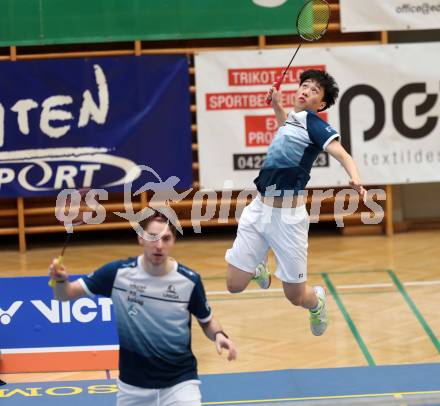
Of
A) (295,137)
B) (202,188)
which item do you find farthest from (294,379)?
(202,188)

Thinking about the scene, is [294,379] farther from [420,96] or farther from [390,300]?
[420,96]

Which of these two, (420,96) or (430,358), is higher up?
(420,96)

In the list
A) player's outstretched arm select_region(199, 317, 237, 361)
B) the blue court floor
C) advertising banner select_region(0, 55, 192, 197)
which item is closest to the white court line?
advertising banner select_region(0, 55, 192, 197)

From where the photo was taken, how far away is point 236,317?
10242mm

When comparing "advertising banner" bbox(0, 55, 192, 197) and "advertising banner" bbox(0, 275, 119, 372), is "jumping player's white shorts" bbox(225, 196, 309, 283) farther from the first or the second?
"advertising banner" bbox(0, 55, 192, 197)

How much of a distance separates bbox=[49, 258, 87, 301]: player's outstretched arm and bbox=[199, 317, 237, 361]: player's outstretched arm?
27.7 inches

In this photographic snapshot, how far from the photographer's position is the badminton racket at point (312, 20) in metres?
8.73

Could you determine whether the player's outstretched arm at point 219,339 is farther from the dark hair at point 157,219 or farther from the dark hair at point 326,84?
the dark hair at point 326,84

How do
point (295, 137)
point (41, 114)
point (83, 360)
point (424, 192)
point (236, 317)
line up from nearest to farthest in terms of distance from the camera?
point (295, 137), point (83, 360), point (236, 317), point (41, 114), point (424, 192)

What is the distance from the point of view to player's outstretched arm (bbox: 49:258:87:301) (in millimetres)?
5625

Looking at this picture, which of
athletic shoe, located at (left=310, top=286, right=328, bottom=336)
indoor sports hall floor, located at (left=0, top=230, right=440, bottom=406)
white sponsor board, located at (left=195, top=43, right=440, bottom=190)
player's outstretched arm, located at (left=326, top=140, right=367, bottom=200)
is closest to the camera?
player's outstretched arm, located at (left=326, top=140, right=367, bottom=200)

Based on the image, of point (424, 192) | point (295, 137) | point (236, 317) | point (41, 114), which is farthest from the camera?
point (424, 192)

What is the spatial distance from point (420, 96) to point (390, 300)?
11.7ft

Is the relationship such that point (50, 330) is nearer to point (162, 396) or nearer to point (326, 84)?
point (326, 84)
